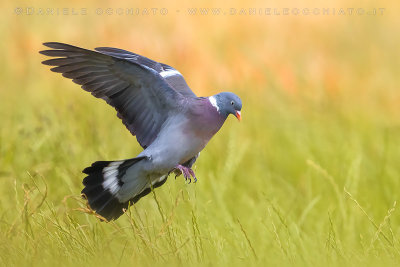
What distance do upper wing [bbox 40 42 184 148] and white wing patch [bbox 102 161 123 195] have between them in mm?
205

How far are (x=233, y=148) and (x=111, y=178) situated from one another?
206cm

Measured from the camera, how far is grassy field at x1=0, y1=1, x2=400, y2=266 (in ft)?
11.4

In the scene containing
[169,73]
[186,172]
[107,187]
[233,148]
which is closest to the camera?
[186,172]

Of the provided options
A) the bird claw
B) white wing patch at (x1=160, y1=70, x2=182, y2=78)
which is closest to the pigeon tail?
the bird claw

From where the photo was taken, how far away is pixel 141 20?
326 inches

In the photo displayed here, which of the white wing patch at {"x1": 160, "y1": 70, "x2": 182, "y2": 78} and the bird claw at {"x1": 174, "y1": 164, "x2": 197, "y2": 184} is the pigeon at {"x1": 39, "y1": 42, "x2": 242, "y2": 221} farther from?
the white wing patch at {"x1": 160, "y1": 70, "x2": 182, "y2": 78}

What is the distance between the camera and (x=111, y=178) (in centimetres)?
358

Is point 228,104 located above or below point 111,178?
above

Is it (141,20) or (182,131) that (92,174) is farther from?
(141,20)

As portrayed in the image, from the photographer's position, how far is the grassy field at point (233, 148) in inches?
137

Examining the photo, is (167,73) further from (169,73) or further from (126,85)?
(126,85)

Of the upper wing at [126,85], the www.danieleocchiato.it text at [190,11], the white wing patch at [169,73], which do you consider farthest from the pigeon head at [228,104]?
the www.danieleocchiato.it text at [190,11]

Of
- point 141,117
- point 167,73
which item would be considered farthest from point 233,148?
point 141,117

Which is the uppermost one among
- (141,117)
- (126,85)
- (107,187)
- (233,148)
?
(126,85)
